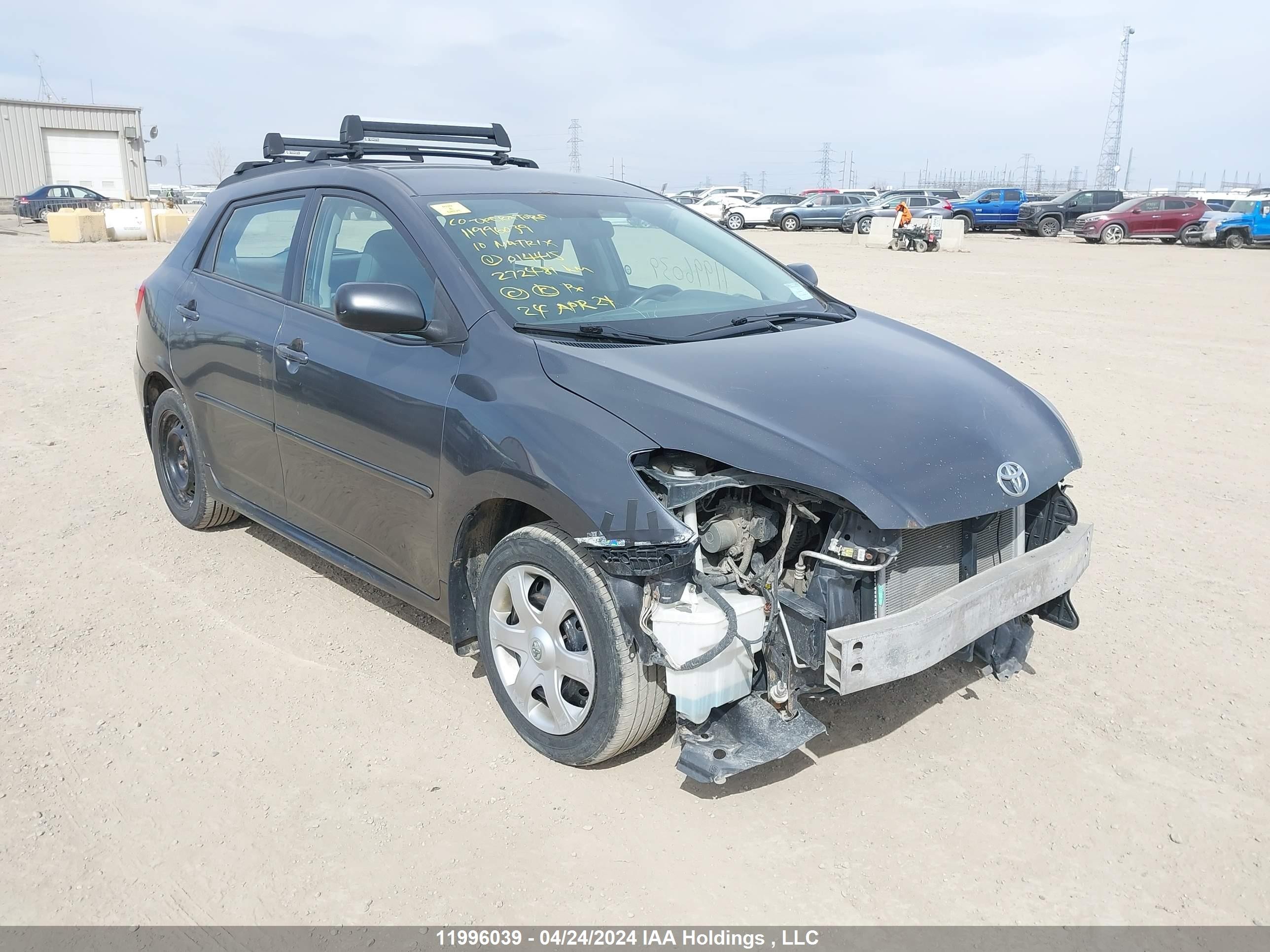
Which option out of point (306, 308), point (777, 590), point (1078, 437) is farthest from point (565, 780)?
point (1078, 437)

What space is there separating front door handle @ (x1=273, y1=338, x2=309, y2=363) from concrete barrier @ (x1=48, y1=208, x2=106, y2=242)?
28041 mm

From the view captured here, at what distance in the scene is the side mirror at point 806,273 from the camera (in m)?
4.68

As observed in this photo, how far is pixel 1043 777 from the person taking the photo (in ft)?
10.8

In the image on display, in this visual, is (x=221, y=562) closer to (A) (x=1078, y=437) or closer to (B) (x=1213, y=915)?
(B) (x=1213, y=915)

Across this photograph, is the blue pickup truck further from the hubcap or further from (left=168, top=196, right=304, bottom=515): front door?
the hubcap

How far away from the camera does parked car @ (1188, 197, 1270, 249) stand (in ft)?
93.2

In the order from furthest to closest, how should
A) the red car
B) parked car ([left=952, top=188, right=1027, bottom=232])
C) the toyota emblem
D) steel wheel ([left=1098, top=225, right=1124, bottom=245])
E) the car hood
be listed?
parked car ([left=952, top=188, right=1027, bottom=232]) → steel wheel ([left=1098, top=225, right=1124, bottom=245]) → the red car → the toyota emblem → the car hood

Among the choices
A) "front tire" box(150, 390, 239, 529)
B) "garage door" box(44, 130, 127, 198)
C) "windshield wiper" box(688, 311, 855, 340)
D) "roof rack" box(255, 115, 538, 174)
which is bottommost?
"front tire" box(150, 390, 239, 529)

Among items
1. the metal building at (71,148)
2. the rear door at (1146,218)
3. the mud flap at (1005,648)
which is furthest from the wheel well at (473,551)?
the metal building at (71,148)

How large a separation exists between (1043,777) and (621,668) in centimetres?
147

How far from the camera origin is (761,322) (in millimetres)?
3805

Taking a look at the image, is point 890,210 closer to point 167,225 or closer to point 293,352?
point 167,225

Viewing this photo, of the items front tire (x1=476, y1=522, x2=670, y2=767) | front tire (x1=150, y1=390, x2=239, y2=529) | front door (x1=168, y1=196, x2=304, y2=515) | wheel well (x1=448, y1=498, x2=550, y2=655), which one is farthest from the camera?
front tire (x1=150, y1=390, x2=239, y2=529)

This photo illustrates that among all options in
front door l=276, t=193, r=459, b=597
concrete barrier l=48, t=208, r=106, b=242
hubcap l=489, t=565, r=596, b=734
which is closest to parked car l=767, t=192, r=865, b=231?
concrete barrier l=48, t=208, r=106, b=242
